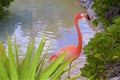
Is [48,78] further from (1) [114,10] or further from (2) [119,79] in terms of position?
(1) [114,10]

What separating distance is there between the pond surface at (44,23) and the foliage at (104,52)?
371 cm

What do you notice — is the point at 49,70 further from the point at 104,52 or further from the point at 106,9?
the point at 106,9

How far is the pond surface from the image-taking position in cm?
785

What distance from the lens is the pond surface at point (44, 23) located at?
7.85 meters

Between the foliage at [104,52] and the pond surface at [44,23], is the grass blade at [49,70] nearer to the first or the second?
the foliage at [104,52]

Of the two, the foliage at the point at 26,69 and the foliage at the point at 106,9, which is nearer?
the foliage at the point at 26,69

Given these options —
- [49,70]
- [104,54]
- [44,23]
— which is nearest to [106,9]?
[104,54]

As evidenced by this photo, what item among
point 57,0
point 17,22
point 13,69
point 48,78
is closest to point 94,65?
point 48,78

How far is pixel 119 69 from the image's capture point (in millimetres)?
3035

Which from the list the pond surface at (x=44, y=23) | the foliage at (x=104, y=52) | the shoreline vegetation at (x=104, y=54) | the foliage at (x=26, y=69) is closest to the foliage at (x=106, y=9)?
the shoreline vegetation at (x=104, y=54)

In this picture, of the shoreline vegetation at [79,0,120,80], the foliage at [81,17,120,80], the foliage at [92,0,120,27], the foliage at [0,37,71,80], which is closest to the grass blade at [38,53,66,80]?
the foliage at [0,37,71,80]

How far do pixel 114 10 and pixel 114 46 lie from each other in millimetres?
1128

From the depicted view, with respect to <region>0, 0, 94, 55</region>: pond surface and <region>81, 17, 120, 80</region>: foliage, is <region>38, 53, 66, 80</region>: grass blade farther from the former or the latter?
<region>0, 0, 94, 55</region>: pond surface

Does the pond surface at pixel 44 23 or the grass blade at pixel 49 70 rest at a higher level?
the grass blade at pixel 49 70
